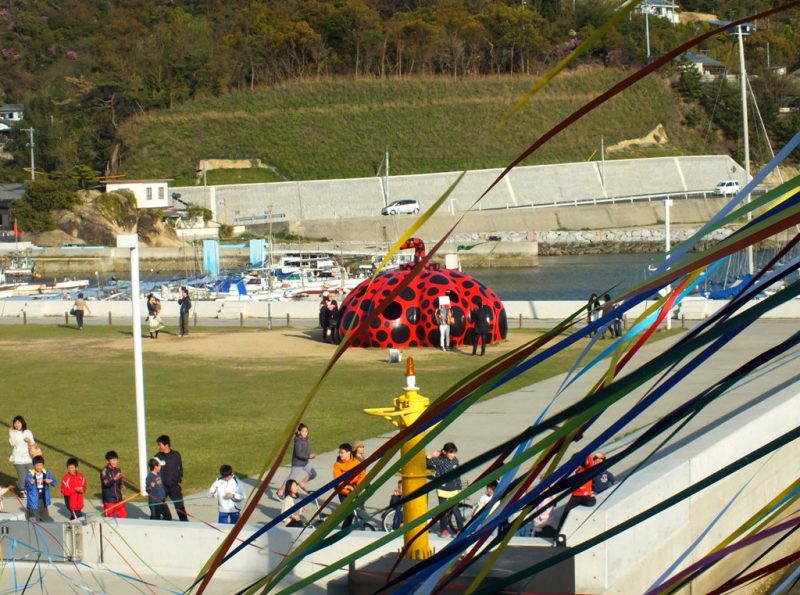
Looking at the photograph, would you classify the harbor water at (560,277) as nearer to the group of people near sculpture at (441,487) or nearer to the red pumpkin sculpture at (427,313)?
the red pumpkin sculpture at (427,313)

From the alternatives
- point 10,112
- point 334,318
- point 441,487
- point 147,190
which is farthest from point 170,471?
point 10,112

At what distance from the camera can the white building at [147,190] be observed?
3329 inches

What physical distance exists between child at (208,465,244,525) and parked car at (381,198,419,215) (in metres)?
72.5

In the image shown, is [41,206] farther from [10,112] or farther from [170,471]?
[170,471]

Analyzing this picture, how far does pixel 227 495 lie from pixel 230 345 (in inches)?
728

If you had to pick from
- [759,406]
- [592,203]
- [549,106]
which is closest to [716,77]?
[549,106]

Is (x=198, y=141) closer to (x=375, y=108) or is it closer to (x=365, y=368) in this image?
(x=375, y=108)

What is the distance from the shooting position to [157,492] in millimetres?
12867

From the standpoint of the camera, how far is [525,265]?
7331cm

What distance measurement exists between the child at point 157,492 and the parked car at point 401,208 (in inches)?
2816

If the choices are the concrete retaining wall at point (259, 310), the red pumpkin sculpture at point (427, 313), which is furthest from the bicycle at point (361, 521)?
the concrete retaining wall at point (259, 310)

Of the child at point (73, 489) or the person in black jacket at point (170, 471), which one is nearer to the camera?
the child at point (73, 489)

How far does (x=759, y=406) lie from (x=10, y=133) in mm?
108505

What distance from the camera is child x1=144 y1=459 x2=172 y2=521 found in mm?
12883
